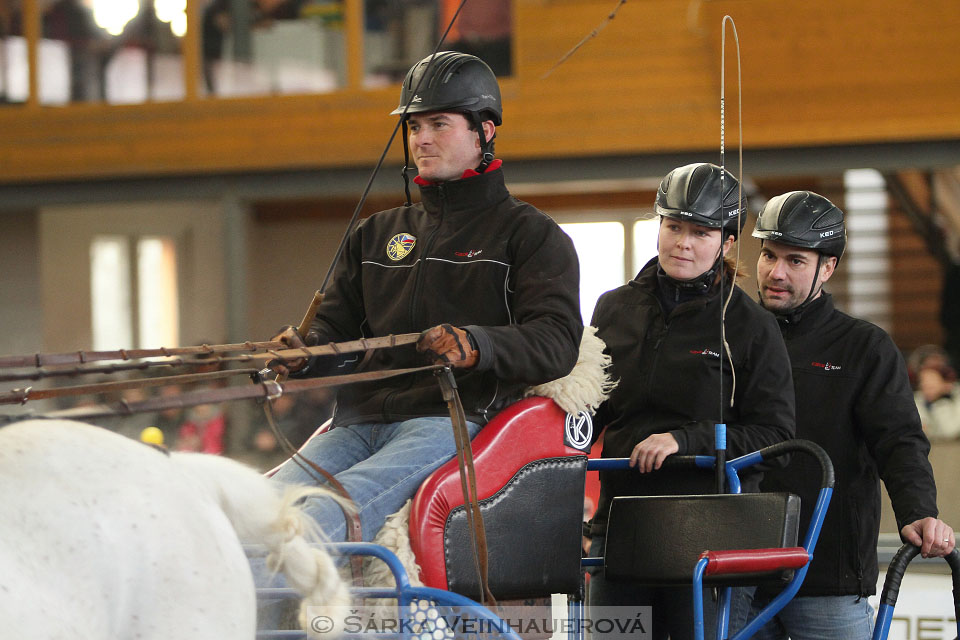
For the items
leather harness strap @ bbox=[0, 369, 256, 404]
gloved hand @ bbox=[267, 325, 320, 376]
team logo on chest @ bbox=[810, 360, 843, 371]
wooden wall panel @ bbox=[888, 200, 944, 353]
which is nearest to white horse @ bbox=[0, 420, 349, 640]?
leather harness strap @ bbox=[0, 369, 256, 404]

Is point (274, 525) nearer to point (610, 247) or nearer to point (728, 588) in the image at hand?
point (728, 588)

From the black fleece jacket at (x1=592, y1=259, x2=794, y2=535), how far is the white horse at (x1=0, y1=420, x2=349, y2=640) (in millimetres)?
1493

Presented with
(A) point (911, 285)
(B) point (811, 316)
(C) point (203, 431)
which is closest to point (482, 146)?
(B) point (811, 316)

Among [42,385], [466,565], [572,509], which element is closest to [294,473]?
[466,565]

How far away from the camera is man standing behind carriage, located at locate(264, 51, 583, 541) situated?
2561 millimetres

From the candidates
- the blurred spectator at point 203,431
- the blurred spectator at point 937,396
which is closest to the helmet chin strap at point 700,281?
the blurred spectator at point 937,396

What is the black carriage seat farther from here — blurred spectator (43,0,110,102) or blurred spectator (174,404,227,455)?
blurred spectator (43,0,110,102)

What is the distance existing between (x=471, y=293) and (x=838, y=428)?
1236mm

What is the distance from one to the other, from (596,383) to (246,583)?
3.99 feet

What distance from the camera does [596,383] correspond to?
283 centimetres

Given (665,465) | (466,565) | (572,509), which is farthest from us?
(665,465)

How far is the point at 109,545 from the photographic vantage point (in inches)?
68.3

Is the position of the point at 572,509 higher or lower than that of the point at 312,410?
higher

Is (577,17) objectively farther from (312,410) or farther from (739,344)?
(739,344)
